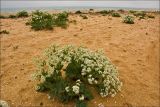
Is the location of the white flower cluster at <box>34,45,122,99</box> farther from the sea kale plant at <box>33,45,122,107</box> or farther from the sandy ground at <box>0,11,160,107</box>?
the sandy ground at <box>0,11,160,107</box>

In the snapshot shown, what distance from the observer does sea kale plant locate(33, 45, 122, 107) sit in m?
5.88

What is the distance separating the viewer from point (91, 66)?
5914mm

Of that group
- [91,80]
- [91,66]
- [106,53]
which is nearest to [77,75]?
[91,66]

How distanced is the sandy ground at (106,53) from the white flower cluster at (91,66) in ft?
1.01

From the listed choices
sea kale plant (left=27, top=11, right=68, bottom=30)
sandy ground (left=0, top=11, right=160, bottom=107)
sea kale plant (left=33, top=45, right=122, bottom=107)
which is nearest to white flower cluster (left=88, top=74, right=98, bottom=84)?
sea kale plant (left=33, top=45, right=122, bottom=107)

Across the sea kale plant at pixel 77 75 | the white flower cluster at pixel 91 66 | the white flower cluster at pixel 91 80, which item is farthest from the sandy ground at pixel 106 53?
the white flower cluster at pixel 91 80

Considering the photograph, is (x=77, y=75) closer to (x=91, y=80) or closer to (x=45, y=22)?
(x=91, y=80)

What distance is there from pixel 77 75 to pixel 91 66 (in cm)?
48

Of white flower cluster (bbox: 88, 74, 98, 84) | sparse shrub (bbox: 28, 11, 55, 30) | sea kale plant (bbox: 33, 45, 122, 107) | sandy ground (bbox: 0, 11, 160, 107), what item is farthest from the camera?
sparse shrub (bbox: 28, 11, 55, 30)

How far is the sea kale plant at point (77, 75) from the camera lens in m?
5.88

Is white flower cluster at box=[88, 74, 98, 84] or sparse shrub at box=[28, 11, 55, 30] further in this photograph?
sparse shrub at box=[28, 11, 55, 30]

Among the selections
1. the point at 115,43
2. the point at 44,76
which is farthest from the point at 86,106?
the point at 115,43

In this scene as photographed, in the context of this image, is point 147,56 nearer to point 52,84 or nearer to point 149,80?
point 149,80

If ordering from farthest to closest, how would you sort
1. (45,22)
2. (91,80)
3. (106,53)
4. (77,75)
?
(45,22) < (106,53) < (77,75) < (91,80)
